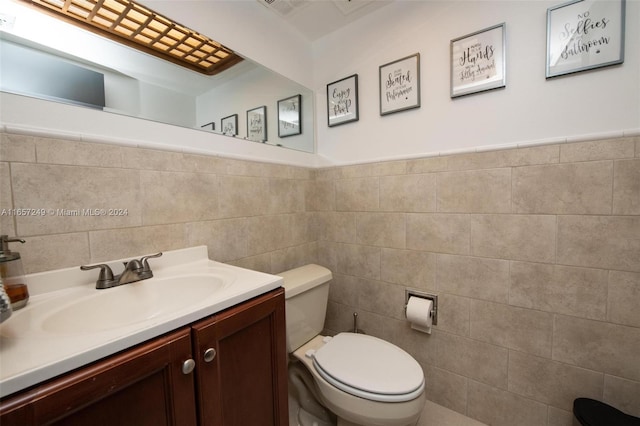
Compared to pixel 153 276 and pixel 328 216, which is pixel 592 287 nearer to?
pixel 328 216

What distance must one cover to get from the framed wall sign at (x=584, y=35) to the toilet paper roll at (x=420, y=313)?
1.14 metres

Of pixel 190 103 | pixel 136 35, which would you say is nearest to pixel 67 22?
pixel 136 35

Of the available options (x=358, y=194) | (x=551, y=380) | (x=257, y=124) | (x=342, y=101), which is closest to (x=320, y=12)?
(x=342, y=101)

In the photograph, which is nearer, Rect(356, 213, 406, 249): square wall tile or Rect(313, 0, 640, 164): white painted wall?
Rect(313, 0, 640, 164): white painted wall

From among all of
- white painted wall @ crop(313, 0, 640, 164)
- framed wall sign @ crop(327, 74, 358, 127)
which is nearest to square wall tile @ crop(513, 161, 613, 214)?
white painted wall @ crop(313, 0, 640, 164)

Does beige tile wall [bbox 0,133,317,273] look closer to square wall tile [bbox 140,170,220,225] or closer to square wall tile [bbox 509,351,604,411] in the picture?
square wall tile [bbox 140,170,220,225]

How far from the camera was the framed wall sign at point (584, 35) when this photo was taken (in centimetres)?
93

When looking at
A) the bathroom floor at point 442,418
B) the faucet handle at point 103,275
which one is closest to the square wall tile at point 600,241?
the bathroom floor at point 442,418

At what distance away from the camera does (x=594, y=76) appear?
0.97 metres

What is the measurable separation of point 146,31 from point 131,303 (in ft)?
3.45

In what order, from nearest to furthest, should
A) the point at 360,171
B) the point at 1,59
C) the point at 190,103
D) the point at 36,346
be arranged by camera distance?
the point at 36,346 → the point at 1,59 → the point at 190,103 → the point at 360,171

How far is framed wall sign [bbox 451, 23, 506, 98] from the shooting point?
1.13m

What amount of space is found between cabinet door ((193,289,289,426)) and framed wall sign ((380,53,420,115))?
1172 mm

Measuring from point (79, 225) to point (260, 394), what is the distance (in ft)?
2.66
